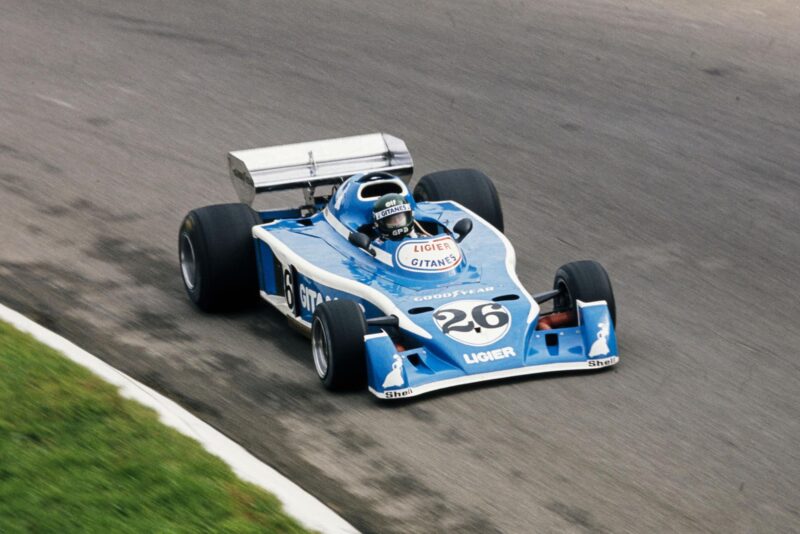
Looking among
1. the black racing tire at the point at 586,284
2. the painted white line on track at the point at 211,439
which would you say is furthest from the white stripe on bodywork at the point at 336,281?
the painted white line on track at the point at 211,439

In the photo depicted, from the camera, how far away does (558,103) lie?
17484mm

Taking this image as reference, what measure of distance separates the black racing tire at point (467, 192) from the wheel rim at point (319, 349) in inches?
102

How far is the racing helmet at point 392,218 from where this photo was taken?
35.8 ft

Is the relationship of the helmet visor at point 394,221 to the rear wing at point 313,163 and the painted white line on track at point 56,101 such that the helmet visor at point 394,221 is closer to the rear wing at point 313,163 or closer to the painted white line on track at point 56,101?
the rear wing at point 313,163

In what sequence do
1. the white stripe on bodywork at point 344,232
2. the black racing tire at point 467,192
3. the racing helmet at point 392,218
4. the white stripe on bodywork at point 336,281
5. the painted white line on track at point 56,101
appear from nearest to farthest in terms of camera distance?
the white stripe on bodywork at point 336,281, the white stripe on bodywork at point 344,232, the racing helmet at point 392,218, the black racing tire at point 467,192, the painted white line on track at point 56,101

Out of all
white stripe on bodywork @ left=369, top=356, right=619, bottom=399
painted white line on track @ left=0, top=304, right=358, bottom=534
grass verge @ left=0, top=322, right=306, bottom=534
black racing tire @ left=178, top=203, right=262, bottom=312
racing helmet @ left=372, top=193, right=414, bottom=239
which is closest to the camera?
grass verge @ left=0, top=322, right=306, bottom=534

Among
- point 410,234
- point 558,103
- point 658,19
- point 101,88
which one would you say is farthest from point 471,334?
point 658,19

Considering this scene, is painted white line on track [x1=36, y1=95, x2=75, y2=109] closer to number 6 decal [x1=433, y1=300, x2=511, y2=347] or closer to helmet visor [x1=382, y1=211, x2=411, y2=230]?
helmet visor [x1=382, y1=211, x2=411, y2=230]

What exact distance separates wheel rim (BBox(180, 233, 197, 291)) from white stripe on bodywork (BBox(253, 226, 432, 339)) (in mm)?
712

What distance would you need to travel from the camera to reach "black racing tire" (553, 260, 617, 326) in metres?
10.6

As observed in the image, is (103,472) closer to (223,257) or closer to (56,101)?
(223,257)

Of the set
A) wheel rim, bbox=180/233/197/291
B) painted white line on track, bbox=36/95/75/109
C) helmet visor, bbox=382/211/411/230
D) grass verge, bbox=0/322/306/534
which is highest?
helmet visor, bbox=382/211/411/230

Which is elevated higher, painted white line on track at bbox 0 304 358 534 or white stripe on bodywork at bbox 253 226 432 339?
white stripe on bodywork at bbox 253 226 432 339

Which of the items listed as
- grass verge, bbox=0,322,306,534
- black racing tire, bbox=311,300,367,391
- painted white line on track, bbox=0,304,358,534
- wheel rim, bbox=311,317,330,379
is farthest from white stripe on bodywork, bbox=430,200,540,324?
grass verge, bbox=0,322,306,534
